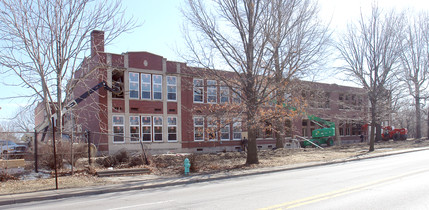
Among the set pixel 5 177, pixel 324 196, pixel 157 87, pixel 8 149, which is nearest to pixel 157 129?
pixel 157 87

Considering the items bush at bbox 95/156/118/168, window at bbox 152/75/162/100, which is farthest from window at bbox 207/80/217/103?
bush at bbox 95/156/118/168

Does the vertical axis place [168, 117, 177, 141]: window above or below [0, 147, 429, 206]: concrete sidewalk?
above

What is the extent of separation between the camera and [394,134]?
4650cm

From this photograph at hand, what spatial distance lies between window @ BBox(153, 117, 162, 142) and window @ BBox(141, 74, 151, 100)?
7.47 feet

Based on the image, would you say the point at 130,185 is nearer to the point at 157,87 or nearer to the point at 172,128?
the point at 172,128

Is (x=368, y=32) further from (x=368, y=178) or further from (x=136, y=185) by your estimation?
(x=136, y=185)

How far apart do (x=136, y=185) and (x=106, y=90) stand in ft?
56.1

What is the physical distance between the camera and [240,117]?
731 inches

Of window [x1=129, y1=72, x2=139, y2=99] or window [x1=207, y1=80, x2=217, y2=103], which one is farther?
window [x1=129, y1=72, x2=139, y2=99]

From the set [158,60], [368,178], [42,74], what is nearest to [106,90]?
[158,60]

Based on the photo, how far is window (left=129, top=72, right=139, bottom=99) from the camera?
29.1 meters

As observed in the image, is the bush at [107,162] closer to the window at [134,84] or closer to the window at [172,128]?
the window at [134,84]

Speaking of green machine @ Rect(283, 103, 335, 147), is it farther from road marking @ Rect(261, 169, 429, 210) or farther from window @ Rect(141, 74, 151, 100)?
road marking @ Rect(261, 169, 429, 210)

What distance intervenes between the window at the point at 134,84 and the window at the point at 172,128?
3978 millimetres
